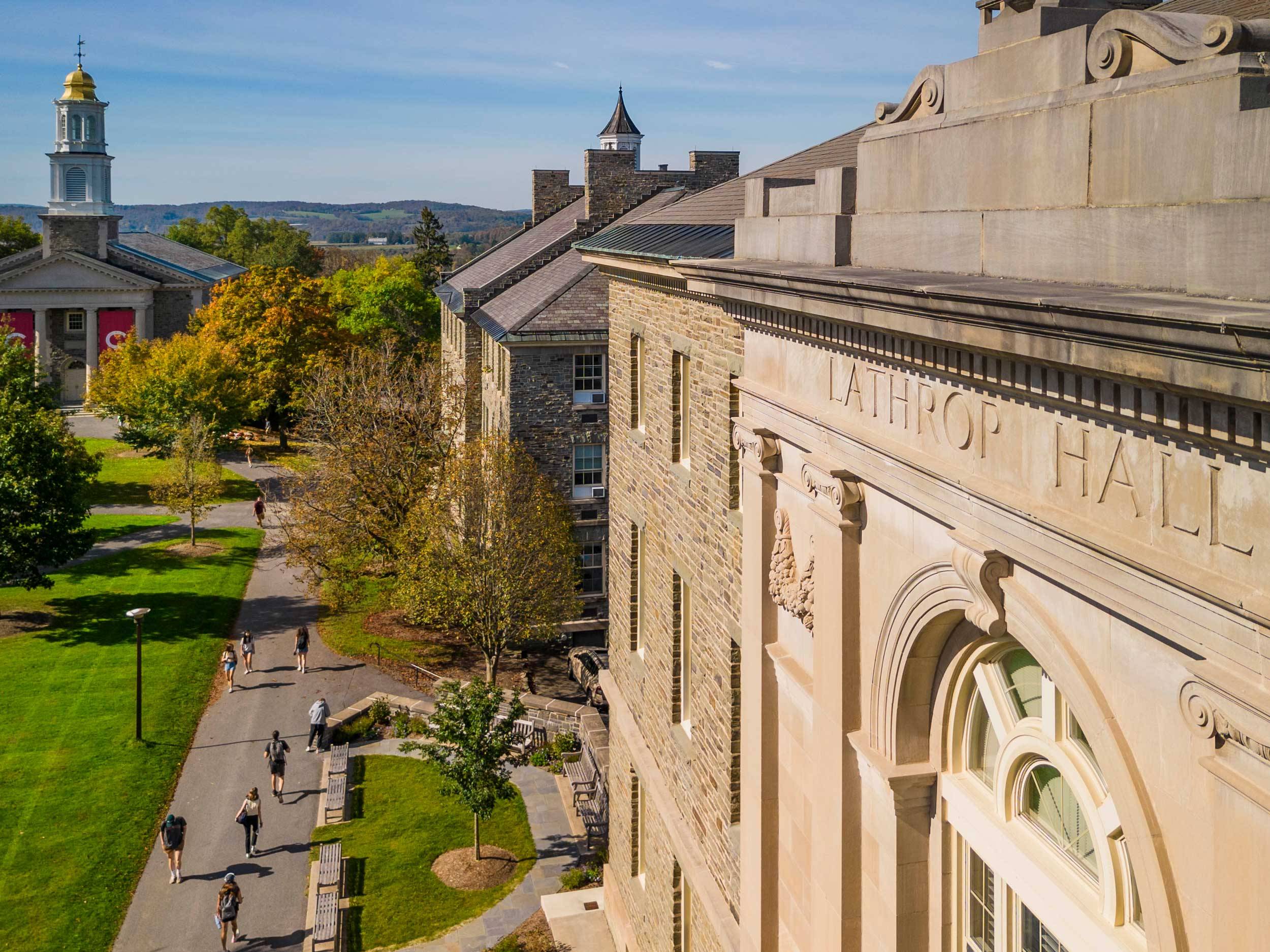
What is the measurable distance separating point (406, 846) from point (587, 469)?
49.9 ft

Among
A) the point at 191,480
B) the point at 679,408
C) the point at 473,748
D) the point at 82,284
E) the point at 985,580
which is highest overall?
the point at 82,284

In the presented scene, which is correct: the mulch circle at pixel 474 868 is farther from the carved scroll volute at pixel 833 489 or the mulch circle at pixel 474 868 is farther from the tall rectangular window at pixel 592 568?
the carved scroll volute at pixel 833 489

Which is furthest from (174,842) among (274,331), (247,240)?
(247,240)

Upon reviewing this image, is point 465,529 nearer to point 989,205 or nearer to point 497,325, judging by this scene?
point 497,325

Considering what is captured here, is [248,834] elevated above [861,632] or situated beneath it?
situated beneath

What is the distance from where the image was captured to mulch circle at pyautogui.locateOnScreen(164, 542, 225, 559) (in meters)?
48.0

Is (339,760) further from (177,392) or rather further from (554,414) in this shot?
(177,392)

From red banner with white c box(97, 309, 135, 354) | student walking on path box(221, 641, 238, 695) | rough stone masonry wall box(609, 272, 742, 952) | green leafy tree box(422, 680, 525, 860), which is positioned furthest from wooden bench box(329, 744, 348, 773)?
red banner with white c box(97, 309, 135, 354)

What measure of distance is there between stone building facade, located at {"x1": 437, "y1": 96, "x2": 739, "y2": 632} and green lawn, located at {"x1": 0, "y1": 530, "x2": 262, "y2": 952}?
12.0 meters

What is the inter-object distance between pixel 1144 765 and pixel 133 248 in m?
104

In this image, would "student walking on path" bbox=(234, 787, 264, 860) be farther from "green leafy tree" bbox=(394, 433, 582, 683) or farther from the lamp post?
"green leafy tree" bbox=(394, 433, 582, 683)

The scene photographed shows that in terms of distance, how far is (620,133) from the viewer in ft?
226

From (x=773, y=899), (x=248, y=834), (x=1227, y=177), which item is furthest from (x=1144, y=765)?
(x=248, y=834)

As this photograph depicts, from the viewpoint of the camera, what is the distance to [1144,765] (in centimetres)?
500
